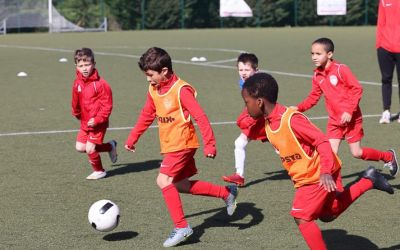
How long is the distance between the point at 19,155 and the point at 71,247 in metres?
4.40

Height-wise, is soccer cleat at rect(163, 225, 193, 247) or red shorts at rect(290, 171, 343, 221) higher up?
red shorts at rect(290, 171, 343, 221)

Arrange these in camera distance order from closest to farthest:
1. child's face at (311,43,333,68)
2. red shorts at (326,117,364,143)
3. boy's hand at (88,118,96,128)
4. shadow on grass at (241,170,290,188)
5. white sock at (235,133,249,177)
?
child's face at (311,43,333,68), red shorts at (326,117,364,143), white sock at (235,133,249,177), shadow on grass at (241,170,290,188), boy's hand at (88,118,96,128)

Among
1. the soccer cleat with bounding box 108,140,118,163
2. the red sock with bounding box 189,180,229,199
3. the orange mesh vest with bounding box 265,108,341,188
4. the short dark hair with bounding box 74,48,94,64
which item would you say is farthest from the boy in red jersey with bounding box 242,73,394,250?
the soccer cleat with bounding box 108,140,118,163

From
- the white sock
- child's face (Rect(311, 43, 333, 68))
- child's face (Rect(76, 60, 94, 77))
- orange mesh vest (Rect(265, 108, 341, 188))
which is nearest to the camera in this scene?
orange mesh vest (Rect(265, 108, 341, 188))

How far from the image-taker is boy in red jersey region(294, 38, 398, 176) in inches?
340

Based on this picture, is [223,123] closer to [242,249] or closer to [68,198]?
[68,198]

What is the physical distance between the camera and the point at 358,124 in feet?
29.1

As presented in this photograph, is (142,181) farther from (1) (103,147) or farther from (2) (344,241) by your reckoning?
(2) (344,241)

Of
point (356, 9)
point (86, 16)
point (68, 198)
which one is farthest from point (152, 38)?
point (68, 198)

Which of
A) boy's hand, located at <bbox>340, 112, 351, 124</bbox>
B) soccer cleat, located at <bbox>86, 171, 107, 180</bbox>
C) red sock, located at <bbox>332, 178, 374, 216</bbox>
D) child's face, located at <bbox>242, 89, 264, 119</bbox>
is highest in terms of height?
child's face, located at <bbox>242, 89, 264, 119</bbox>

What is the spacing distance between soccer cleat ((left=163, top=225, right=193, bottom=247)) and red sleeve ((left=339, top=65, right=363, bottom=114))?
2.59 meters

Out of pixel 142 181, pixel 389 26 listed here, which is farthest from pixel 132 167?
pixel 389 26

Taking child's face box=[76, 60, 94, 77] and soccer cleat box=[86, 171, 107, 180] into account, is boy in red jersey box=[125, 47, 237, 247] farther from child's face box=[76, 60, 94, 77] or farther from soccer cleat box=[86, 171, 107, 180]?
soccer cleat box=[86, 171, 107, 180]

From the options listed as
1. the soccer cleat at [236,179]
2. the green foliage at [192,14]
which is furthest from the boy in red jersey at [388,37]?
the green foliage at [192,14]
